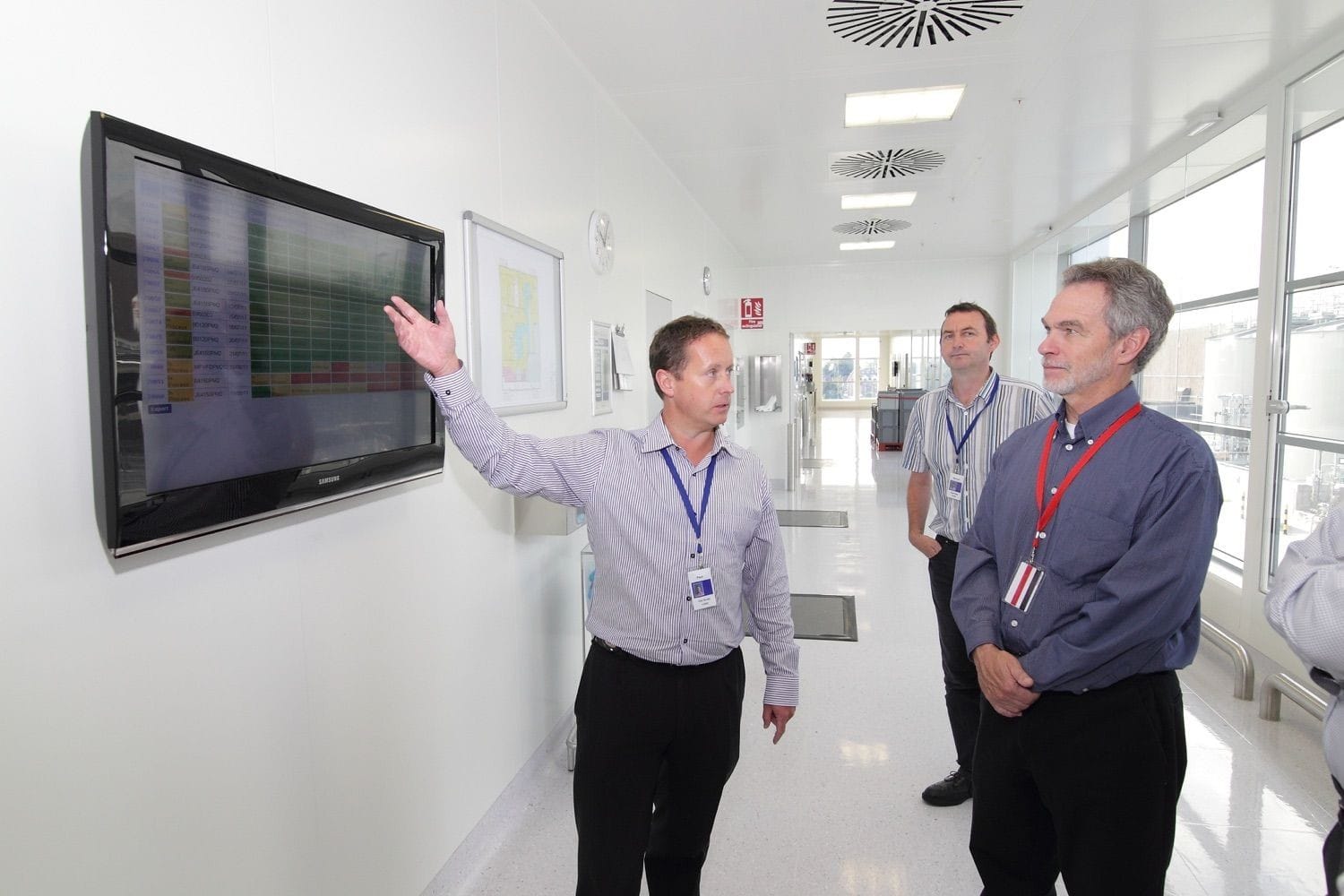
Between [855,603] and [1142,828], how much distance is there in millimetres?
3831

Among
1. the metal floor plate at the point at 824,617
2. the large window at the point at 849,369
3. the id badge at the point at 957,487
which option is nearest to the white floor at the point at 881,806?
the metal floor plate at the point at 824,617

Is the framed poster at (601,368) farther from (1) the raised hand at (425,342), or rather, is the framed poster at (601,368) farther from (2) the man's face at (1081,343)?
(2) the man's face at (1081,343)

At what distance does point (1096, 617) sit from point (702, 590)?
0.82m

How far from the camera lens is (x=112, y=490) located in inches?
47.1

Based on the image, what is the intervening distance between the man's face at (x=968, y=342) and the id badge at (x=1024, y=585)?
123 centimetres

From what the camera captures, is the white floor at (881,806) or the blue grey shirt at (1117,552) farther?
the white floor at (881,806)

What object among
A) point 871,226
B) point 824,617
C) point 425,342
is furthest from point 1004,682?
point 871,226

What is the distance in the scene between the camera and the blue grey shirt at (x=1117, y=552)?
1505mm

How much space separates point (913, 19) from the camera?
337cm

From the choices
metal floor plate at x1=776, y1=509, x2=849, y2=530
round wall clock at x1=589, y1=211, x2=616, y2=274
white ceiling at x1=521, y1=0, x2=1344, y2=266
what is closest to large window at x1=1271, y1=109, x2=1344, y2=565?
white ceiling at x1=521, y1=0, x2=1344, y2=266

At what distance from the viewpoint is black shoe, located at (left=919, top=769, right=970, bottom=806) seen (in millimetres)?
2893

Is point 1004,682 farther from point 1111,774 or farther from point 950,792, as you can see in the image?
point 950,792

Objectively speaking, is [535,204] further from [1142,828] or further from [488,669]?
[1142,828]

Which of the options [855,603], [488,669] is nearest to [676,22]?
[488,669]
